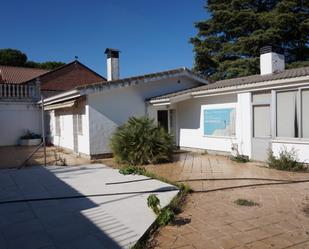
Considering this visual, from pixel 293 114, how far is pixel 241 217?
6699mm

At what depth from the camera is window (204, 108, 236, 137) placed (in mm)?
14445

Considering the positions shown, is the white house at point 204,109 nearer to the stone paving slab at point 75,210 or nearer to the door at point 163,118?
the door at point 163,118

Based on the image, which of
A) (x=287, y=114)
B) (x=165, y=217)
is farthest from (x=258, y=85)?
(x=165, y=217)

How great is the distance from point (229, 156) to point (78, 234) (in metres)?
10.5

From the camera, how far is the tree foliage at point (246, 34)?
101 ft

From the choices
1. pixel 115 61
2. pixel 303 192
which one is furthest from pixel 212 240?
pixel 115 61

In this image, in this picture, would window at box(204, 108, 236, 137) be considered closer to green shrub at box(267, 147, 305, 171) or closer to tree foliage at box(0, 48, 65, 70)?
green shrub at box(267, 147, 305, 171)

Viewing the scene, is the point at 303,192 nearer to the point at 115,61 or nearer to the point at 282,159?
the point at 282,159

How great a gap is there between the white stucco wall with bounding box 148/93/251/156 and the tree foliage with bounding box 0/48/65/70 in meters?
44.4

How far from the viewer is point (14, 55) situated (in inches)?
2127

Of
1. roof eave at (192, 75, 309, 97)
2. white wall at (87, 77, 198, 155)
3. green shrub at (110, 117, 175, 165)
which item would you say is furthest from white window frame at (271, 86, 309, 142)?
white wall at (87, 77, 198, 155)

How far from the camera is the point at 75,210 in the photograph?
6809 millimetres

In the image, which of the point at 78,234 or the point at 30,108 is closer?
the point at 78,234

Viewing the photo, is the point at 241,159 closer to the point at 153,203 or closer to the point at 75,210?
the point at 153,203
